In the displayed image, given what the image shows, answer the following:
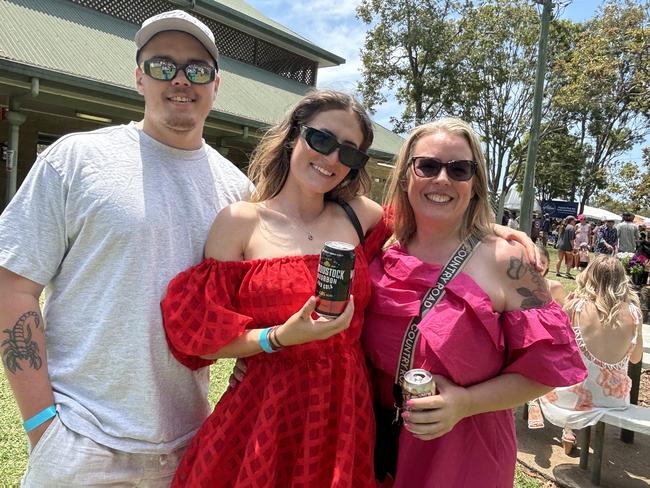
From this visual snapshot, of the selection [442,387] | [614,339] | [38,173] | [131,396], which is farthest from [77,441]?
[614,339]

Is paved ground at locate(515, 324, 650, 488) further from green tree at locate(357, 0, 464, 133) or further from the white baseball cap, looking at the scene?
green tree at locate(357, 0, 464, 133)

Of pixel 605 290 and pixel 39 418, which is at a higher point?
pixel 605 290

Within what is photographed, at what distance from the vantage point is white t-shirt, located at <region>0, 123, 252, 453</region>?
65.4 inches

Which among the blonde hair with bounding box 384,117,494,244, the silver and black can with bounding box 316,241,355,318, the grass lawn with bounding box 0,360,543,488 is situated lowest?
the grass lawn with bounding box 0,360,543,488

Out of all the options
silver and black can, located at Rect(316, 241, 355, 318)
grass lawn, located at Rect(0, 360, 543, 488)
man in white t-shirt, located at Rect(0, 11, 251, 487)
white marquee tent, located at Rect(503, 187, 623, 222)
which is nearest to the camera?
silver and black can, located at Rect(316, 241, 355, 318)

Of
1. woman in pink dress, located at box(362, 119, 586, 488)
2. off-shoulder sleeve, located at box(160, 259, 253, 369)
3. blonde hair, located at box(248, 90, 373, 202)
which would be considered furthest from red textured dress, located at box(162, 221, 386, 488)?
blonde hair, located at box(248, 90, 373, 202)

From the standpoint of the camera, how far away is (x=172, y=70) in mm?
1879

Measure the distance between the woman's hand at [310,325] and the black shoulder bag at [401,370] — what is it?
37 cm

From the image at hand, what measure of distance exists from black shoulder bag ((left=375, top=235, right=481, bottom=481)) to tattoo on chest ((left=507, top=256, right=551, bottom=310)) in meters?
0.17

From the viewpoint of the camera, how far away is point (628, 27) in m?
15.1

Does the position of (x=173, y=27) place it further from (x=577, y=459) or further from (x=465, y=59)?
(x=465, y=59)

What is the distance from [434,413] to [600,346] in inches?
129

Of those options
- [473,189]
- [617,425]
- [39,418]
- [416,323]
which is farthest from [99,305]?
[617,425]

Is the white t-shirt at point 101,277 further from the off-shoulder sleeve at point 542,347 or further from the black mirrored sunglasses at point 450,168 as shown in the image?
the off-shoulder sleeve at point 542,347
